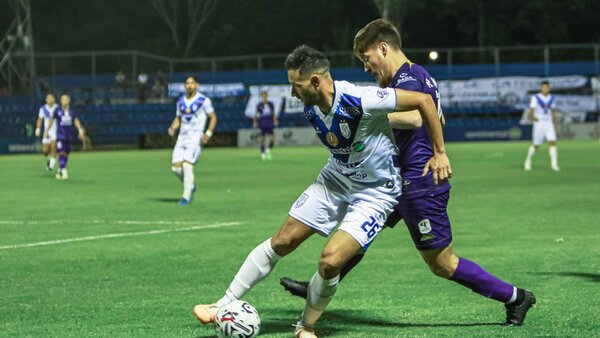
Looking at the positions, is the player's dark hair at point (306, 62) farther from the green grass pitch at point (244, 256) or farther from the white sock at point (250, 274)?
the green grass pitch at point (244, 256)

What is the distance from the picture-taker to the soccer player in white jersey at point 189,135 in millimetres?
20125

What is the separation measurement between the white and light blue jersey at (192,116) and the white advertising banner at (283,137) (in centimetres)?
2789

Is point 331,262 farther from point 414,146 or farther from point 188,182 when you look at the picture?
point 188,182

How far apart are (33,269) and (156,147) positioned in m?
37.4

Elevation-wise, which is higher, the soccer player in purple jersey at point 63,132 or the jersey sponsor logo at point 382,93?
the jersey sponsor logo at point 382,93

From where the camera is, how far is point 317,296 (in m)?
7.45

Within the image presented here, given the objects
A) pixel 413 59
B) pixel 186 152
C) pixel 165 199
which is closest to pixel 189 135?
pixel 186 152

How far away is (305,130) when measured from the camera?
48.8 meters

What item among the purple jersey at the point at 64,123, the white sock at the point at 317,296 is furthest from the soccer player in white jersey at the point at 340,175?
the purple jersey at the point at 64,123

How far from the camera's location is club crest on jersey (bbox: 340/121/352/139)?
7.28 metres

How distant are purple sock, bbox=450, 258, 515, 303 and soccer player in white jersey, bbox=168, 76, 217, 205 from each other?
40.8 feet

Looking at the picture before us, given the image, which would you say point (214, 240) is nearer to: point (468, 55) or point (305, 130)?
point (305, 130)

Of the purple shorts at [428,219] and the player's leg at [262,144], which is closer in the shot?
the purple shorts at [428,219]

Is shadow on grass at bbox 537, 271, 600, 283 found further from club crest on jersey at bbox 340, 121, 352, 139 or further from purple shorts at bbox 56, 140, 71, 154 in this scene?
purple shorts at bbox 56, 140, 71, 154
